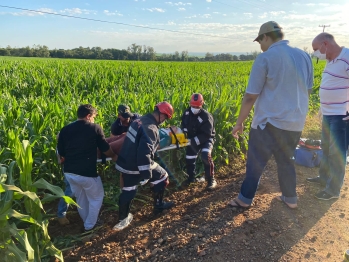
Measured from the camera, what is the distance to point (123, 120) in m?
4.21

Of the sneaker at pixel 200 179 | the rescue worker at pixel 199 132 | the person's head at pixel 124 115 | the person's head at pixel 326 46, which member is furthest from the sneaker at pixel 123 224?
the person's head at pixel 326 46

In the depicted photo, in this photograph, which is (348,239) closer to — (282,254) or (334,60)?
(282,254)

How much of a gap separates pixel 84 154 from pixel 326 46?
352 centimetres

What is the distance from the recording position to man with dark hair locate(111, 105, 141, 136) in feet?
13.7

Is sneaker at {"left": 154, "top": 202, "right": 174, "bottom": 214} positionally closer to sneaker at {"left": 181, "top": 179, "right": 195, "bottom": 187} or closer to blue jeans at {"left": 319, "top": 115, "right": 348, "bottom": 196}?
sneaker at {"left": 181, "top": 179, "right": 195, "bottom": 187}

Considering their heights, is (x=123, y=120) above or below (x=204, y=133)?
above

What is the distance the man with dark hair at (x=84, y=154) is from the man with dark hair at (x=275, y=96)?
1.75 metres

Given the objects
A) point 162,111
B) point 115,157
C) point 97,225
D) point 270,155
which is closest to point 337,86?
point 270,155

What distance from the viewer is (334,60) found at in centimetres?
413

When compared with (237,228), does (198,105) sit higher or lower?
higher

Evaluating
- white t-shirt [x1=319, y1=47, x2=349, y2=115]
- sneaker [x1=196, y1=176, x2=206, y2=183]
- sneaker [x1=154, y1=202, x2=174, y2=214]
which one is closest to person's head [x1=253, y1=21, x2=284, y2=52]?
white t-shirt [x1=319, y1=47, x2=349, y2=115]

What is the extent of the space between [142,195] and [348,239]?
2.71 m

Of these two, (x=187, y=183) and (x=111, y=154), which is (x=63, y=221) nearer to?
(x=111, y=154)

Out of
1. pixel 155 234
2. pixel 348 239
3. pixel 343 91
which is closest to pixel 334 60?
pixel 343 91
